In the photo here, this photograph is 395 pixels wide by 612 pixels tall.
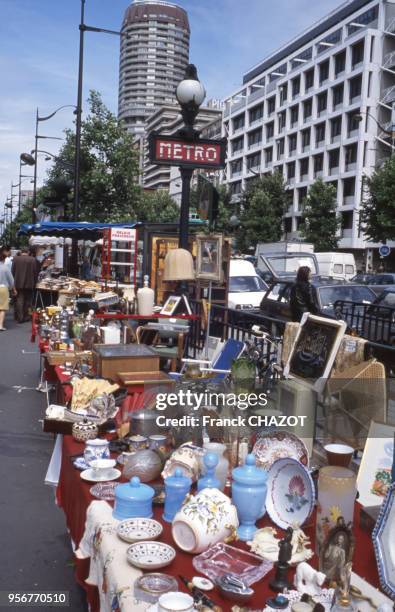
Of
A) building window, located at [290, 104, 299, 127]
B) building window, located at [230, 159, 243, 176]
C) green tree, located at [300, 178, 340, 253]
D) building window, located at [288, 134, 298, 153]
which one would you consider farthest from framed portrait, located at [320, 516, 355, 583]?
building window, located at [230, 159, 243, 176]

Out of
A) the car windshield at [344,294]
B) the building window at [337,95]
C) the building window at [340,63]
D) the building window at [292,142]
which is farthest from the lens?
the building window at [292,142]

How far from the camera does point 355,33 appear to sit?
167ft

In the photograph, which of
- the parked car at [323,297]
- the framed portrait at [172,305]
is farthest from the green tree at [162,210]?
the framed portrait at [172,305]

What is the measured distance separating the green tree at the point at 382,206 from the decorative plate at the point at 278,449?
105 ft

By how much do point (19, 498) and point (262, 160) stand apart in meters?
65.9

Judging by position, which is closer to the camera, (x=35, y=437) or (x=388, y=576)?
(x=388, y=576)

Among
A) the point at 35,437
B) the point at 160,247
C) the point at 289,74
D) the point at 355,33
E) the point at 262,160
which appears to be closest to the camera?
the point at 35,437

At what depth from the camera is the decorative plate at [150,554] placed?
226 centimetres

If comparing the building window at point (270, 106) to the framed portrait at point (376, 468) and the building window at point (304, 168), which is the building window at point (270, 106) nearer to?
the building window at point (304, 168)

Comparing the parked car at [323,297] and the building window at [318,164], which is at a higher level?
the building window at [318,164]

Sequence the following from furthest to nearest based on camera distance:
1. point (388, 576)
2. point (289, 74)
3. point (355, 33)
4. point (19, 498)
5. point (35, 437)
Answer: point (289, 74), point (355, 33), point (35, 437), point (19, 498), point (388, 576)

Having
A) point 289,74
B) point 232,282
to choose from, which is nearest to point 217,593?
point 232,282

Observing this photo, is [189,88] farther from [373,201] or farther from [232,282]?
[373,201]

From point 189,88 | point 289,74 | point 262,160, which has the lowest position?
point 189,88
